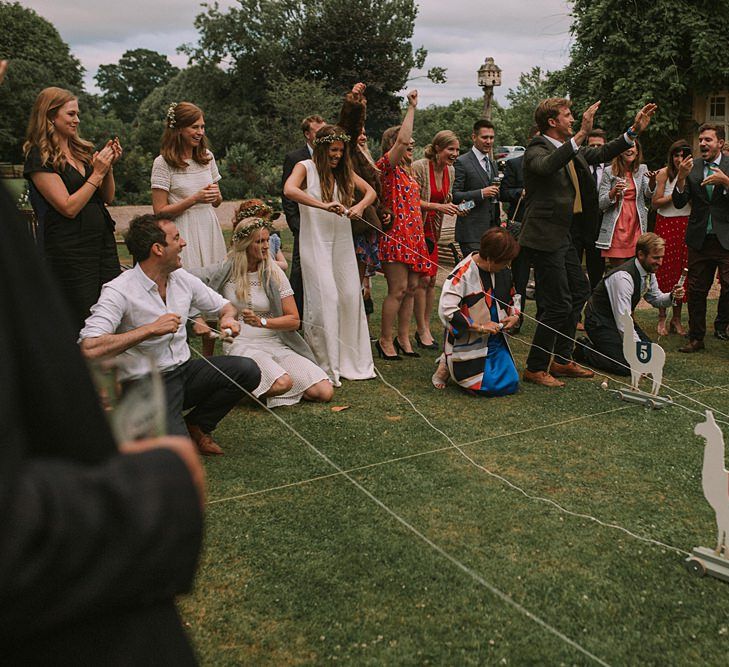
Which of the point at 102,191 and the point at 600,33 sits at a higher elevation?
the point at 600,33

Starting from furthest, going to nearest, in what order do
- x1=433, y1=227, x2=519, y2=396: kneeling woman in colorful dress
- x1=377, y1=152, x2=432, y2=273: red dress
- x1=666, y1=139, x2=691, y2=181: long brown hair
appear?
x1=666, y1=139, x2=691, y2=181: long brown hair < x1=377, y1=152, x2=432, y2=273: red dress < x1=433, y1=227, x2=519, y2=396: kneeling woman in colorful dress

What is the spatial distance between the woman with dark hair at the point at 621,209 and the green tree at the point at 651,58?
857 centimetres

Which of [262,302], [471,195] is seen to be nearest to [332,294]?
[262,302]

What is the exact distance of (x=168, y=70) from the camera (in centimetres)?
9431

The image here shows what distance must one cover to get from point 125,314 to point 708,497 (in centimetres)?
299

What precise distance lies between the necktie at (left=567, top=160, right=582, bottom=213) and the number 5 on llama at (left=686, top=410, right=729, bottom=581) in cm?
338

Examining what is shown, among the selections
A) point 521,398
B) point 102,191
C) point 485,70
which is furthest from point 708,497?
point 485,70

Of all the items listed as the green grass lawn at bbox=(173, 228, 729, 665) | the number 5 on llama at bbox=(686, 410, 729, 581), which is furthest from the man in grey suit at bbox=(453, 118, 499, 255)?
the number 5 on llama at bbox=(686, 410, 729, 581)

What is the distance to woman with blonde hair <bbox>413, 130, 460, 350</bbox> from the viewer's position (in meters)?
7.25

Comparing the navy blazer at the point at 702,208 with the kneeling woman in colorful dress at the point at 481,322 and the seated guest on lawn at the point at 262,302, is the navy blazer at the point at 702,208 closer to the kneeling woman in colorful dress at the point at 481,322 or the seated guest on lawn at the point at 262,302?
the kneeling woman in colorful dress at the point at 481,322

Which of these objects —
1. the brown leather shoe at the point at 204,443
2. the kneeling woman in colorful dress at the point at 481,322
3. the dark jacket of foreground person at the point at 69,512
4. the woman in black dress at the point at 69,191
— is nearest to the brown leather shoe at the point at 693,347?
the kneeling woman in colorful dress at the point at 481,322

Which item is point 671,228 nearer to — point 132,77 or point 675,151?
point 675,151

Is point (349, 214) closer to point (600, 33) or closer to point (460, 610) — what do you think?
point (460, 610)

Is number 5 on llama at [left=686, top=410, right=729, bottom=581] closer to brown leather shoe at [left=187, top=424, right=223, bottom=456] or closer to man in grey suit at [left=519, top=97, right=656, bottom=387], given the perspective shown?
brown leather shoe at [left=187, top=424, right=223, bottom=456]
